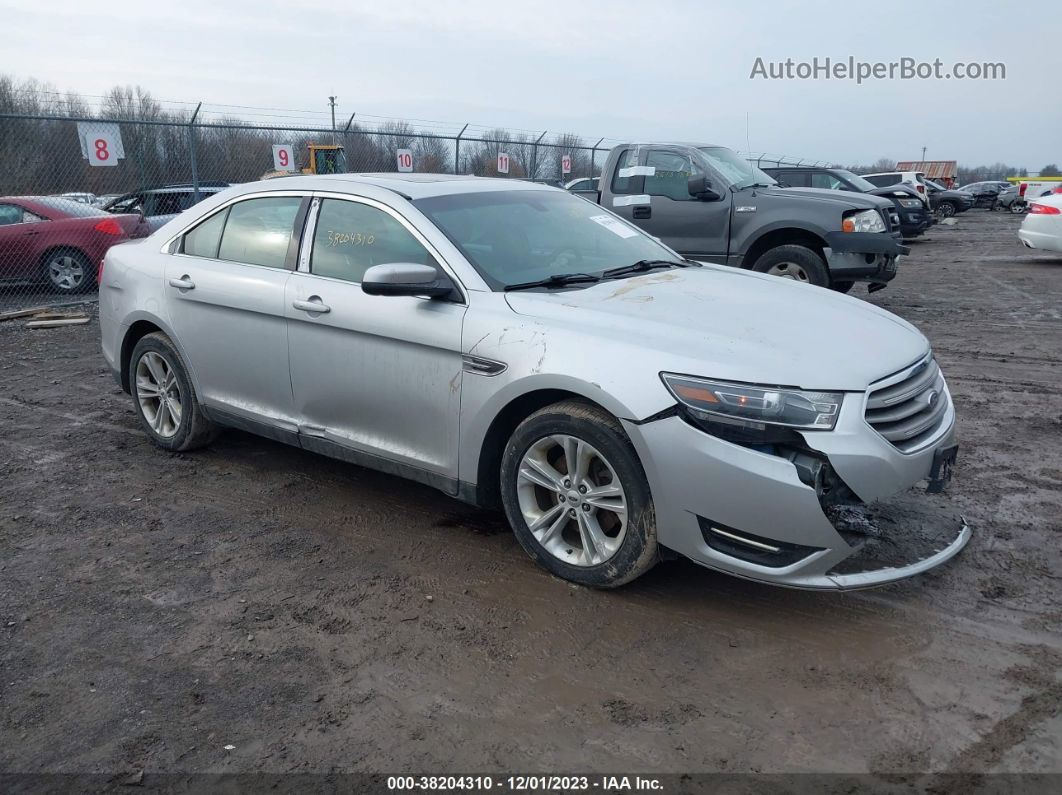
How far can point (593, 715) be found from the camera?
3006mm

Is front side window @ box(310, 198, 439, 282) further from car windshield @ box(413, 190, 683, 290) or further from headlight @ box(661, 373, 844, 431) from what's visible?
headlight @ box(661, 373, 844, 431)

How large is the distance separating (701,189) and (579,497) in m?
6.76

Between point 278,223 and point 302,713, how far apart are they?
9.26 feet

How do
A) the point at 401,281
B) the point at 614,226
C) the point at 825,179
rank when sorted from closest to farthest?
the point at 401,281, the point at 614,226, the point at 825,179

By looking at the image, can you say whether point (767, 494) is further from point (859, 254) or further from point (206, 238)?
point (859, 254)

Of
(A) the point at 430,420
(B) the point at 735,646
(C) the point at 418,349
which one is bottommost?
(B) the point at 735,646

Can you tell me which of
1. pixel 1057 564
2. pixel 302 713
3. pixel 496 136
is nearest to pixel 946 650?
pixel 1057 564

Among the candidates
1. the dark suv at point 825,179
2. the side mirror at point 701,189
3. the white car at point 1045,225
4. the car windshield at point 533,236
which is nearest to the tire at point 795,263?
the side mirror at point 701,189

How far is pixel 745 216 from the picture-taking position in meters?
9.87

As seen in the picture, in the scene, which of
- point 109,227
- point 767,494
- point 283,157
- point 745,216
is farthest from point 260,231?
A: point 283,157

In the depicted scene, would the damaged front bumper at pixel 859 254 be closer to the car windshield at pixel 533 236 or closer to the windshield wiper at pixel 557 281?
the car windshield at pixel 533 236

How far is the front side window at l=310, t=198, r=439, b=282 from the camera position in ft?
14.5

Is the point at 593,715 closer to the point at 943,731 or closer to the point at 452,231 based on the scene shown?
the point at 943,731

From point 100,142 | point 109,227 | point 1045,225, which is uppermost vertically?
point 100,142
